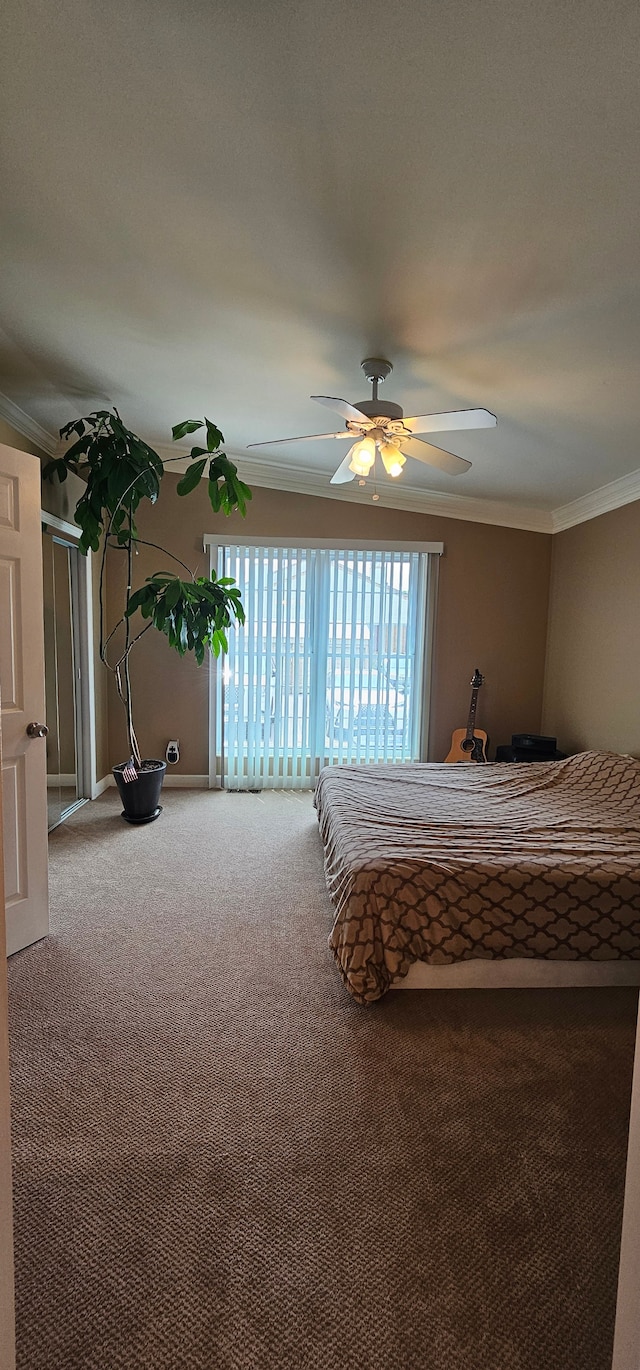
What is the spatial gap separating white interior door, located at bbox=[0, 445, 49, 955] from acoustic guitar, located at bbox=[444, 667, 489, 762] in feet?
11.4

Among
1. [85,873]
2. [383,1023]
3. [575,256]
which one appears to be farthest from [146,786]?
[575,256]

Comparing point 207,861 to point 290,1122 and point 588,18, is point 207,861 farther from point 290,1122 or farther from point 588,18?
point 588,18

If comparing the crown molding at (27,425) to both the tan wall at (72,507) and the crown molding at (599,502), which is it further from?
the crown molding at (599,502)

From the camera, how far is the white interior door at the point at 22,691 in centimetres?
225

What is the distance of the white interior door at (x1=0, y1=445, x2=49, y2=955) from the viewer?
2.25m

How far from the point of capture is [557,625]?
Answer: 5.07 metres

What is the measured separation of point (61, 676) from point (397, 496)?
3061 mm

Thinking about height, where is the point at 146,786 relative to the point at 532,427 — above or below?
below

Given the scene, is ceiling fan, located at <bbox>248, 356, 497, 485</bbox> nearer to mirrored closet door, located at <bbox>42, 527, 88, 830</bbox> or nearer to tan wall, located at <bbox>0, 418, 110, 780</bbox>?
tan wall, located at <bbox>0, 418, 110, 780</bbox>

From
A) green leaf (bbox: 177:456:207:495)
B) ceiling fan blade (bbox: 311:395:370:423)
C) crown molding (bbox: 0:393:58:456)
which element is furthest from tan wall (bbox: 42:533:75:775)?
ceiling fan blade (bbox: 311:395:370:423)

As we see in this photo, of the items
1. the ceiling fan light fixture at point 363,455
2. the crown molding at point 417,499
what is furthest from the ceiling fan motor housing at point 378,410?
the crown molding at point 417,499

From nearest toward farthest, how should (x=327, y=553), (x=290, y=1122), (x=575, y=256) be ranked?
(x=290, y=1122), (x=575, y=256), (x=327, y=553)

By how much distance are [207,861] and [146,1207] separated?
81.6 inches

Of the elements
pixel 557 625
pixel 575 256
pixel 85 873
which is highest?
pixel 575 256
